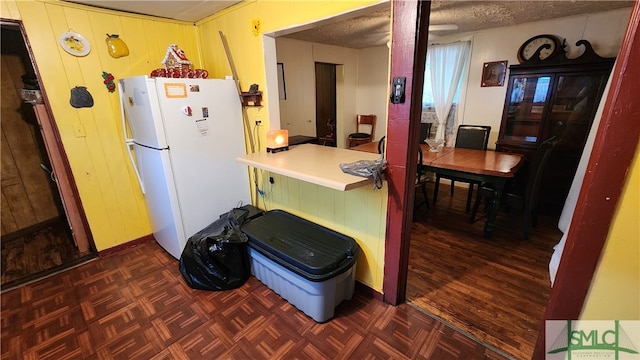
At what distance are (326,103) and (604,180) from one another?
4229 millimetres

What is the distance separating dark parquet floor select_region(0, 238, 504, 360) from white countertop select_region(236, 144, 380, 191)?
0.91 metres

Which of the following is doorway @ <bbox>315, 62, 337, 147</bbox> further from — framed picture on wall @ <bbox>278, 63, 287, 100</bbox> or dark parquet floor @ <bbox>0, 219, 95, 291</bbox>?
dark parquet floor @ <bbox>0, 219, 95, 291</bbox>

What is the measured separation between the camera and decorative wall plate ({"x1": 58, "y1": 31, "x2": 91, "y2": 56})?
1.95m

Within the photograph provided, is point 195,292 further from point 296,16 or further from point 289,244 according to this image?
point 296,16

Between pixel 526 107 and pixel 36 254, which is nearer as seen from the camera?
pixel 36 254

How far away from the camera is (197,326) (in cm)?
166

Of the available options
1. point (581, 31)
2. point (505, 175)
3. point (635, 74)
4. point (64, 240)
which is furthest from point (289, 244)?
Result: point (581, 31)

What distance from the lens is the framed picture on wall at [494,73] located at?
131 inches

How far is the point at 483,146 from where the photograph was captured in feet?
10.3

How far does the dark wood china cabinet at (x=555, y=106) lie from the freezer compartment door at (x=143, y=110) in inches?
143

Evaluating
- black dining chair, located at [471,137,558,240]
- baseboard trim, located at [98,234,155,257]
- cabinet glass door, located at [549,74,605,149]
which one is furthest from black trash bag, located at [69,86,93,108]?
cabinet glass door, located at [549,74,605,149]

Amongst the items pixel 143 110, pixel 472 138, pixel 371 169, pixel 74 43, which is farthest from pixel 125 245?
pixel 472 138

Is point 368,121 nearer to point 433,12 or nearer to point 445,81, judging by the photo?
point 445,81

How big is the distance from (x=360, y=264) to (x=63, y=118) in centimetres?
248
